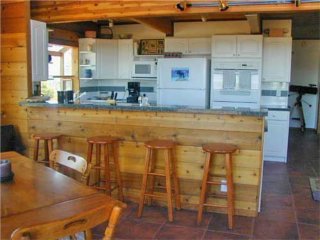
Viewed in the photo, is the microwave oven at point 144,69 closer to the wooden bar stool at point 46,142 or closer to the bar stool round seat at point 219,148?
the wooden bar stool at point 46,142

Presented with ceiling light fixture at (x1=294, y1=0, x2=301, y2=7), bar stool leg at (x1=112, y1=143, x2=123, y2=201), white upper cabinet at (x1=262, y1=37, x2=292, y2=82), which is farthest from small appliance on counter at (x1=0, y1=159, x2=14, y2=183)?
white upper cabinet at (x1=262, y1=37, x2=292, y2=82)

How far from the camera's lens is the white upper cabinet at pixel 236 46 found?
5.69m

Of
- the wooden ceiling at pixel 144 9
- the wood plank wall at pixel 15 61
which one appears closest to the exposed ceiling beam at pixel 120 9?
the wooden ceiling at pixel 144 9

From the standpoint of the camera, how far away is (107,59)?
6.81 m

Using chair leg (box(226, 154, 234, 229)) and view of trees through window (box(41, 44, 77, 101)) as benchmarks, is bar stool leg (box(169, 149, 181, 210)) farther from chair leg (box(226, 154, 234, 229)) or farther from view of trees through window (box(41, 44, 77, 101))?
view of trees through window (box(41, 44, 77, 101))

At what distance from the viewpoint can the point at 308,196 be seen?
4.11 m

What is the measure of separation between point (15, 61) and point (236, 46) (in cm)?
338

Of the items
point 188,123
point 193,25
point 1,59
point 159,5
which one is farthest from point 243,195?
point 193,25

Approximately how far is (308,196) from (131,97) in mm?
3484

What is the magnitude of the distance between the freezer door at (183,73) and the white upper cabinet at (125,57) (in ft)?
3.56

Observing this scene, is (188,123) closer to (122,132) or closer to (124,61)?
(122,132)

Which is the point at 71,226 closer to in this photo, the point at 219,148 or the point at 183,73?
the point at 219,148

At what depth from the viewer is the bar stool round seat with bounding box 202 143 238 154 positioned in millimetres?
3180

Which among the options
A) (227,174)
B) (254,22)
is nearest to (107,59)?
(254,22)
